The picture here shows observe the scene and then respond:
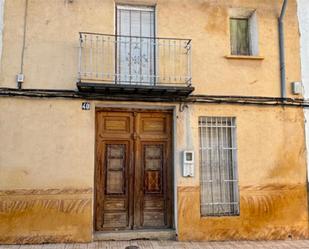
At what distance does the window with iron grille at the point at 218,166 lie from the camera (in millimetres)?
7445

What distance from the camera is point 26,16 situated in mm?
7051

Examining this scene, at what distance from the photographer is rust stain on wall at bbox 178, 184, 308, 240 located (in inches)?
282

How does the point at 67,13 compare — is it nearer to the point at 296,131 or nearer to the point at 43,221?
the point at 43,221

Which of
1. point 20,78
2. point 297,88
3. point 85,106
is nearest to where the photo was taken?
point 20,78

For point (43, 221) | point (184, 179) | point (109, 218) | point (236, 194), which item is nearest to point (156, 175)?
point (184, 179)

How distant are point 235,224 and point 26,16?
239 inches

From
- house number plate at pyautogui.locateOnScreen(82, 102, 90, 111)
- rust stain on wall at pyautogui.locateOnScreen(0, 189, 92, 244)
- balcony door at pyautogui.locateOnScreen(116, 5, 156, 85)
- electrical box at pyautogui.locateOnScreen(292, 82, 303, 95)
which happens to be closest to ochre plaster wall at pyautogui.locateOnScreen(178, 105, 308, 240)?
electrical box at pyautogui.locateOnScreen(292, 82, 303, 95)

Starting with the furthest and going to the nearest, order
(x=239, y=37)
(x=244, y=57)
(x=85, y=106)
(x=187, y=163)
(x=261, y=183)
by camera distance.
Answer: (x=239, y=37) < (x=244, y=57) < (x=261, y=183) < (x=187, y=163) < (x=85, y=106)

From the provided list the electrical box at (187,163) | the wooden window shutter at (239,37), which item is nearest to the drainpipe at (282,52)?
the wooden window shutter at (239,37)

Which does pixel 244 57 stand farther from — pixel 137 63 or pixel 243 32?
pixel 137 63

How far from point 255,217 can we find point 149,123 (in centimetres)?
301

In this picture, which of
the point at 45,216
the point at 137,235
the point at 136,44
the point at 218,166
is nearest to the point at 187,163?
the point at 218,166

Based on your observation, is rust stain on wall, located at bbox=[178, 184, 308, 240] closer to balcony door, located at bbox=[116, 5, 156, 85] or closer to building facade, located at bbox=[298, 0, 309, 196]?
building facade, located at bbox=[298, 0, 309, 196]

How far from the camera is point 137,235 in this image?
707cm
